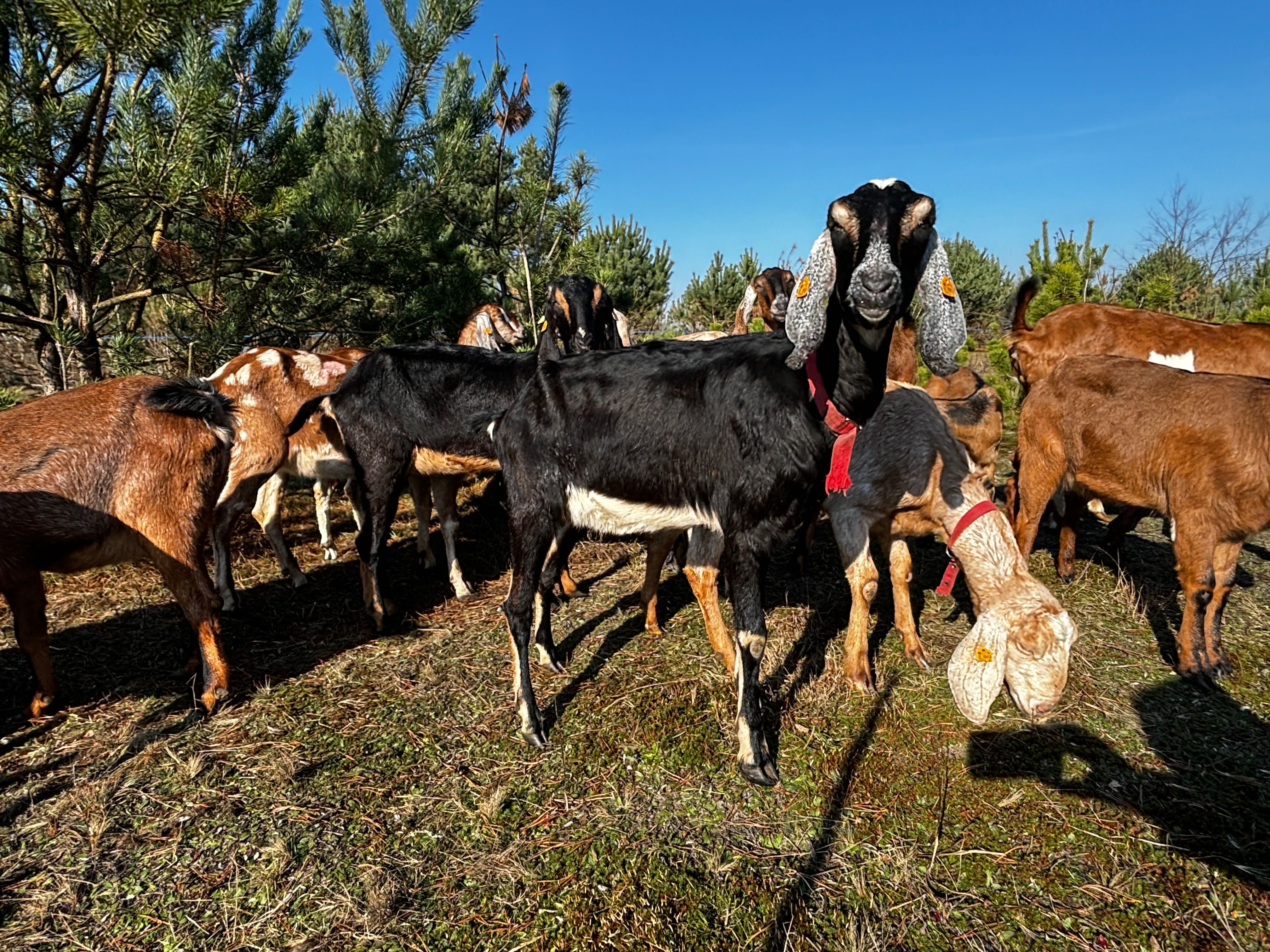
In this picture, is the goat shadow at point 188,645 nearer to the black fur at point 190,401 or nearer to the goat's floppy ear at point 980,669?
the black fur at point 190,401

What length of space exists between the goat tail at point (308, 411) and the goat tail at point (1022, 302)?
21.6 feet

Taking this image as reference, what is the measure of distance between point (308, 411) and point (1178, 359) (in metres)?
8.86

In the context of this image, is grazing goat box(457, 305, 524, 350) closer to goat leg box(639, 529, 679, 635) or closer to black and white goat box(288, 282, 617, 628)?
black and white goat box(288, 282, 617, 628)

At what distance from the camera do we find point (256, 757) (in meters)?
3.43

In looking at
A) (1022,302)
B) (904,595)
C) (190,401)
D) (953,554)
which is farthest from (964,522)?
(1022,302)

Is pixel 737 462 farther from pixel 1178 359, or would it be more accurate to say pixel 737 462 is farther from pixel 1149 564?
pixel 1178 359

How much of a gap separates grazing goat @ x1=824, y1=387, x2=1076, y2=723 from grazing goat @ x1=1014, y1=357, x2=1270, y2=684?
4.90ft

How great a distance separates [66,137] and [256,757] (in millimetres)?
4033

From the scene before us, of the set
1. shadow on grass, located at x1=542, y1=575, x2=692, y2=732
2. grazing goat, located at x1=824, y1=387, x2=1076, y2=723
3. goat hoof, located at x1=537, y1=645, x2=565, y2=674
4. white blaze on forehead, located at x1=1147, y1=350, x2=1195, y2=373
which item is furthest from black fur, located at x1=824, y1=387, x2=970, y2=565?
white blaze on forehead, located at x1=1147, y1=350, x2=1195, y2=373

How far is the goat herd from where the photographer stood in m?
3.01

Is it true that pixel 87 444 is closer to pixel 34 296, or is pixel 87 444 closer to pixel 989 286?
pixel 34 296

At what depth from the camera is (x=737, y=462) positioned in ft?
10.5

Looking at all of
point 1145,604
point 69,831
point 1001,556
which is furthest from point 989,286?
point 69,831

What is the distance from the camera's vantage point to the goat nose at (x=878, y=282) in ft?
7.82
